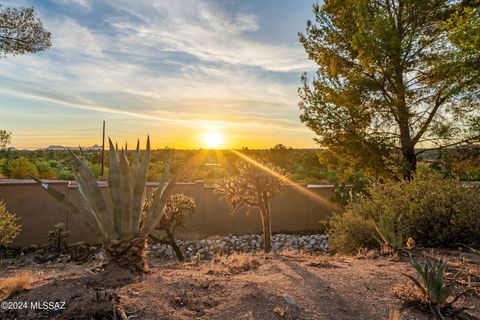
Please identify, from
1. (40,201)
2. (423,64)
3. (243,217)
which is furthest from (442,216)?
(40,201)

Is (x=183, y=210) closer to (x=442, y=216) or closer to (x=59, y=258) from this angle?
(x=59, y=258)

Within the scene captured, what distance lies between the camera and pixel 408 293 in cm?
363

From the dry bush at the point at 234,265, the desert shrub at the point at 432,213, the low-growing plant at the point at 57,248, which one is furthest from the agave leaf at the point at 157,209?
the low-growing plant at the point at 57,248

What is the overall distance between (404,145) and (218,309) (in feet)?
40.3

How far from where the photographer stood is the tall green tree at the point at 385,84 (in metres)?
12.4

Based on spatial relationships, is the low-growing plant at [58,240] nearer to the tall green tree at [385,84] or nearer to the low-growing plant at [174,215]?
the low-growing plant at [174,215]

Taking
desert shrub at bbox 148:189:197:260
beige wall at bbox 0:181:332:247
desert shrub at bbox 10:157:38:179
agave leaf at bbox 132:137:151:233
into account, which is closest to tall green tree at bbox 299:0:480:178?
beige wall at bbox 0:181:332:247

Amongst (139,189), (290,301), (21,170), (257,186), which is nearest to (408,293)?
(290,301)

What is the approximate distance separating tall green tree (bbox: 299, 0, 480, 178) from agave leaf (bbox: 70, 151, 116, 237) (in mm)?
10650

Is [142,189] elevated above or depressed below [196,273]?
above

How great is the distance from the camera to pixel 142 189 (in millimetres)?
4266

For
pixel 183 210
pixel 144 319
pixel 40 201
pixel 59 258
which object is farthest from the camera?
pixel 40 201

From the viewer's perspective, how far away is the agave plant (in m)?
3.95

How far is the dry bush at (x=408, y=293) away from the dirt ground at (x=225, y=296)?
6cm
